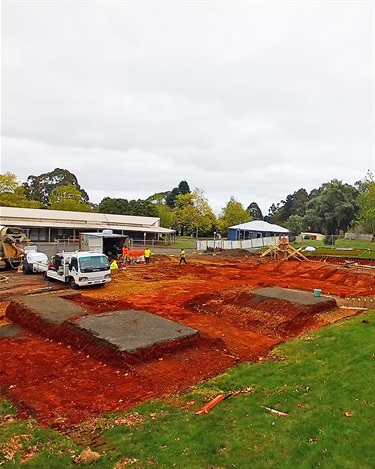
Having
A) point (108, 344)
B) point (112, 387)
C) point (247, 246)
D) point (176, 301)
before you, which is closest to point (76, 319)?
point (108, 344)

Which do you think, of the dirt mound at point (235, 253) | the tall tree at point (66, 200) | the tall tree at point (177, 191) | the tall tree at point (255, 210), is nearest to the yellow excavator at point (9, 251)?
the dirt mound at point (235, 253)

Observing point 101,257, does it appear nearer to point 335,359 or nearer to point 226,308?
point 226,308

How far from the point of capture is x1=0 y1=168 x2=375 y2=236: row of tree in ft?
209

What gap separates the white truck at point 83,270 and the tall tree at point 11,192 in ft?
159

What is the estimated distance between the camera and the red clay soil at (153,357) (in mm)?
8656

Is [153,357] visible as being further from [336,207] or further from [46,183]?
[46,183]

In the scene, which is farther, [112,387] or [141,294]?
[141,294]

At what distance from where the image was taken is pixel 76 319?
1348 cm

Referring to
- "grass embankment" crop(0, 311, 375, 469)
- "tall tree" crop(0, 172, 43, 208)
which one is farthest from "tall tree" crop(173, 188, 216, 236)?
"grass embankment" crop(0, 311, 375, 469)

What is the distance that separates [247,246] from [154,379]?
4400 centimetres

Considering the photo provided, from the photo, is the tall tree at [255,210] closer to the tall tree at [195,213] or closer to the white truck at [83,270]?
the tall tree at [195,213]

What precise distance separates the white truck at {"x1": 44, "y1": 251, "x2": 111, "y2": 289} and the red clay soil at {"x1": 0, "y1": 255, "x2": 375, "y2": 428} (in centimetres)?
59

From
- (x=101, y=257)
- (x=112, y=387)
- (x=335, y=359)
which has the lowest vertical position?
(x=112, y=387)

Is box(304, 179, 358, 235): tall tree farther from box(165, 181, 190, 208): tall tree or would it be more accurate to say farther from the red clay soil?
box(165, 181, 190, 208): tall tree
